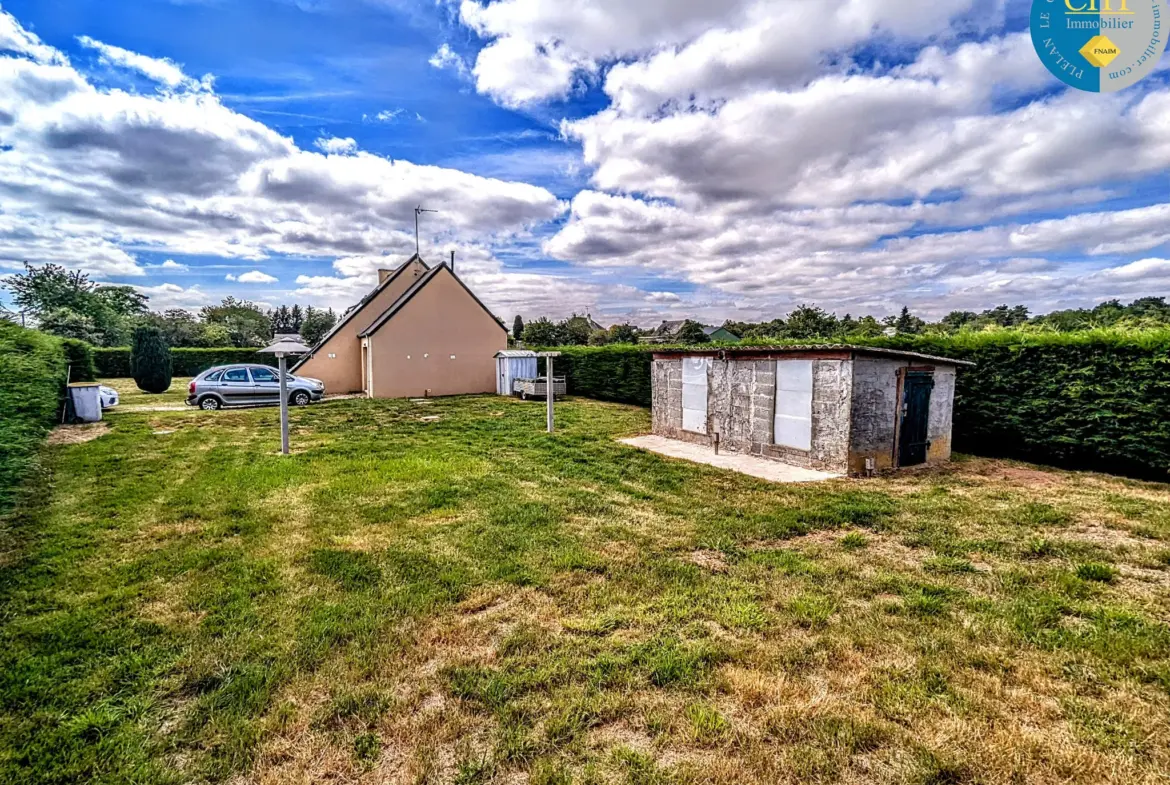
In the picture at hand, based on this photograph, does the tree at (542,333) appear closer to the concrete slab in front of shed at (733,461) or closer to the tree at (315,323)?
the tree at (315,323)

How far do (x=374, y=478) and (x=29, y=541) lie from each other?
3421mm

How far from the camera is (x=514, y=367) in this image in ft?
68.3

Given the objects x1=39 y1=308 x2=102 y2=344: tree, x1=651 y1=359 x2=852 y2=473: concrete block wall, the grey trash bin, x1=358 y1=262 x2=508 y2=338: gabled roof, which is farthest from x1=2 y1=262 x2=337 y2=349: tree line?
x1=651 y1=359 x2=852 y2=473: concrete block wall

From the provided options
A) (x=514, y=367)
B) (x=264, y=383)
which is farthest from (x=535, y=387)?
(x=264, y=383)

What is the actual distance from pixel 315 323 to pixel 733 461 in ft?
217

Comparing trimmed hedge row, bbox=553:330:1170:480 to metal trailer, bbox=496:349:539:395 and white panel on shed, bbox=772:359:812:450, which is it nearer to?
white panel on shed, bbox=772:359:812:450

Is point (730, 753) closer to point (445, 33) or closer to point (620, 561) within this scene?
point (620, 561)

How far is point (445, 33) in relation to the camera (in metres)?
9.54

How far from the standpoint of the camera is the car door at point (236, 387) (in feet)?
50.6

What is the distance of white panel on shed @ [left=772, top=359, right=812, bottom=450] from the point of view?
28.1 feet

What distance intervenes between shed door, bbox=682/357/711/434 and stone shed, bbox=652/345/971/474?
4 cm


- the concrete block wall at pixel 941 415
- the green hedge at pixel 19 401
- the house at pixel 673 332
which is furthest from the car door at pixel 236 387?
the house at pixel 673 332

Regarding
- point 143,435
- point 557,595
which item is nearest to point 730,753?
point 557,595

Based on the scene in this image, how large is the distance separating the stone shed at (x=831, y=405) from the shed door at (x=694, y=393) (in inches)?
1.6
